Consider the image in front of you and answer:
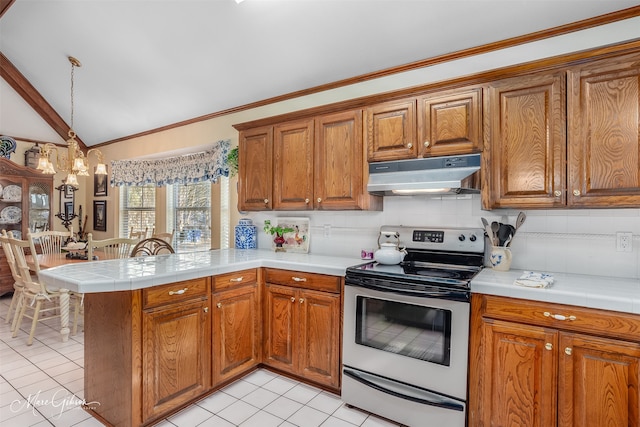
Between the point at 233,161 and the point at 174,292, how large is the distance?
1.99 metres

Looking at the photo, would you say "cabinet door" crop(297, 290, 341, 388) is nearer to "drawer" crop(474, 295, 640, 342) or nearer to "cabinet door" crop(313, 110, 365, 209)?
"cabinet door" crop(313, 110, 365, 209)

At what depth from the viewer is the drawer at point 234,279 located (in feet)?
7.95

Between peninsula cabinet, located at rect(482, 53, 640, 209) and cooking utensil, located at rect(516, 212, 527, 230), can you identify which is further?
cooking utensil, located at rect(516, 212, 527, 230)

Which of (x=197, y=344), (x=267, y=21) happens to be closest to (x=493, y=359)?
(x=197, y=344)

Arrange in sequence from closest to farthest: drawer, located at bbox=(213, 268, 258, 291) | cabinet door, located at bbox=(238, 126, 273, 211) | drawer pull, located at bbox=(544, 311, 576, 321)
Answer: drawer pull, located at bbox=(544, 311, 576, 321)
drawer, located at bbox=(213, 268, 258, 291)
cabinet door, located at bbox=(238, 126, 273, 211)

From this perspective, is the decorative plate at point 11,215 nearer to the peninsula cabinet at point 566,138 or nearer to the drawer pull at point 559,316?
the peninsula cabinet at point 566,138

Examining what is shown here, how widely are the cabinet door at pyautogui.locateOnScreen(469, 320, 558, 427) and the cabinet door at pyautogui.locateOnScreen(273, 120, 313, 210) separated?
1.67 metres

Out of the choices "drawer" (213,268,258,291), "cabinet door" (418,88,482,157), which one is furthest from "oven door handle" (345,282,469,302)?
"drawer" (213,268,258,291)

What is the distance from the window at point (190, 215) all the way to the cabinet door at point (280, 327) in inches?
80.3

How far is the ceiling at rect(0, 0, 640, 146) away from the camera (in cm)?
235

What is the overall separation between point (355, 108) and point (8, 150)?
18.1 ft

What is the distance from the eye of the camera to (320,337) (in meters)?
2.45

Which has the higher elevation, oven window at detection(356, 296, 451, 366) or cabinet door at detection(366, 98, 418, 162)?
cabinet door at detection(366, 98, 418, 162)

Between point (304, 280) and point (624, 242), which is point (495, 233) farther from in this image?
point (304, 280)
